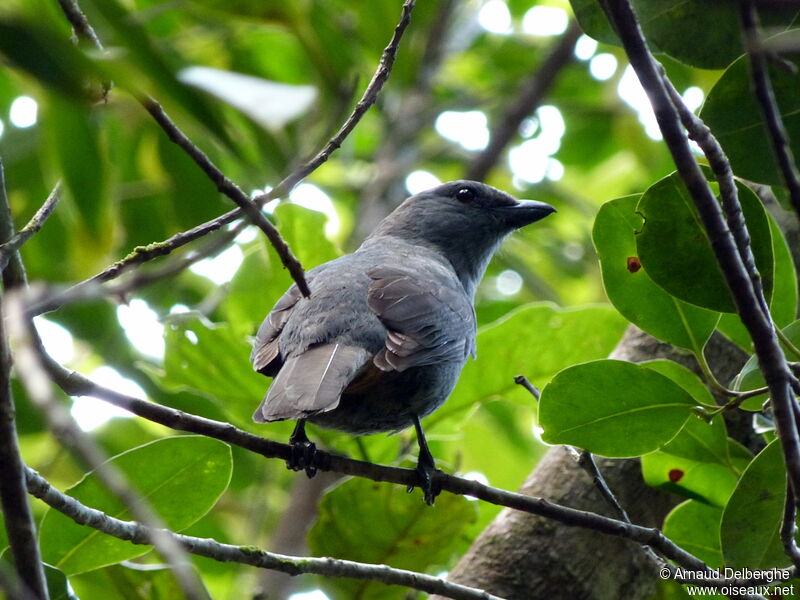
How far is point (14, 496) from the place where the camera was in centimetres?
151

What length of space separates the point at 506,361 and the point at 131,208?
190cm

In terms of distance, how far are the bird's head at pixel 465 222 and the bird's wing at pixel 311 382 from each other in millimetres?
1927

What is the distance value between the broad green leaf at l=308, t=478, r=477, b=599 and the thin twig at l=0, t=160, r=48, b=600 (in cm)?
171

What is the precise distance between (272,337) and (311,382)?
2.14ft

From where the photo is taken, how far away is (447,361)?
3580mm

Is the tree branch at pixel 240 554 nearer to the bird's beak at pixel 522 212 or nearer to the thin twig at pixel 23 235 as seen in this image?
the thin twig at pixel 23 235

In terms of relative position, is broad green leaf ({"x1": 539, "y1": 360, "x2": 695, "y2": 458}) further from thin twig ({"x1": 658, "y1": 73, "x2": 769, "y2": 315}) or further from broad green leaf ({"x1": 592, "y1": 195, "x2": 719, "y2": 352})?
thin twig ({"x1": 658, "y1": 73, "x2": 769, "y2": 315})

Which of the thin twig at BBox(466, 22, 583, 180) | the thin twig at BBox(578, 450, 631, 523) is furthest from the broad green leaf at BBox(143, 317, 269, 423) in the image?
the thin twig at BBox(466, 22, 583, 180)

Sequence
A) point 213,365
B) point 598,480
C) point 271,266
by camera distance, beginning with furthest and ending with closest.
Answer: point 271,266
point 213,365
point 598,480

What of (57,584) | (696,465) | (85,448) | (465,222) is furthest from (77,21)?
(465,222)

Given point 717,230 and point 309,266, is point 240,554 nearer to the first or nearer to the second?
point 717,230

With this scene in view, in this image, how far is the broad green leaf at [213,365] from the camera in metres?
3.83

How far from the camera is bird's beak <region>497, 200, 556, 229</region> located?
203 inches

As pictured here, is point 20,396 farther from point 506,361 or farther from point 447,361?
point 506,361
